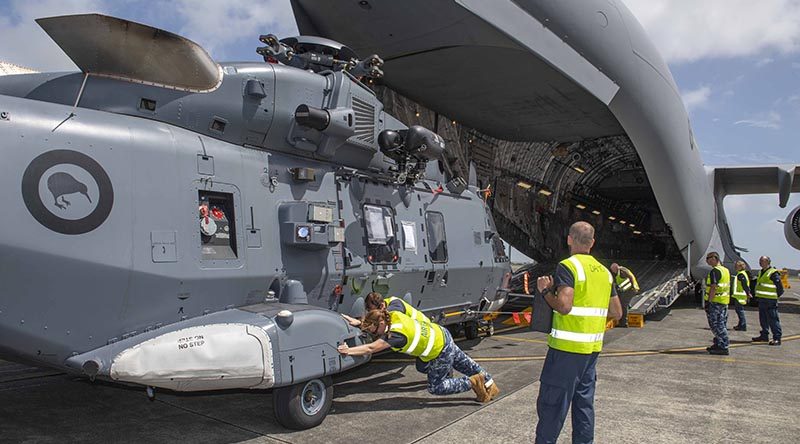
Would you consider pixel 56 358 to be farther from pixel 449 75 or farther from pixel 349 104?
pixel 449 75

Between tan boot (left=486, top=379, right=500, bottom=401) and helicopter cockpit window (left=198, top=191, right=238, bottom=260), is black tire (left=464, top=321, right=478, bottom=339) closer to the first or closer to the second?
tan boot (left=486, top=379, right=500, bottom=401)

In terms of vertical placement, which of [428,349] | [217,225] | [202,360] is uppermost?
[217,225]

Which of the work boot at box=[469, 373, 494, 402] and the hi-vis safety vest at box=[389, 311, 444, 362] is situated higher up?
the hi-vis safety vest at box=[389, 311, 444, 362]

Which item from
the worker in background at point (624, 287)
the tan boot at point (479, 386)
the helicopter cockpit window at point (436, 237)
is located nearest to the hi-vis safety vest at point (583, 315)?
the tan boot at point (479, 386)

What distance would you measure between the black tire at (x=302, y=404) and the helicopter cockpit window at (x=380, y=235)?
1.95 metres

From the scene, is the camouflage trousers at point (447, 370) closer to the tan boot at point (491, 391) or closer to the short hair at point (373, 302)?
the tan boot at point (491, 391)

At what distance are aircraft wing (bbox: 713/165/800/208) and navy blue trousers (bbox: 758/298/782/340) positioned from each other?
904 cm

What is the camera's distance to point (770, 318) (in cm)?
1086

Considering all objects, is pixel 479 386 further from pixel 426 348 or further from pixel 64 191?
pixel 64 191

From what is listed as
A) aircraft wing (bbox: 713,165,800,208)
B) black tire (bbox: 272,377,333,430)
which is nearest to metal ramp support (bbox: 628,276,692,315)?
aircraft wing (bbox: 713,165,800,208)

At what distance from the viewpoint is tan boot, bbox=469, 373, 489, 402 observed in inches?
243

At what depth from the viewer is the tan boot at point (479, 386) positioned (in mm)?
6168

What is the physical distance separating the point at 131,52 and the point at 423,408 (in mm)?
4644

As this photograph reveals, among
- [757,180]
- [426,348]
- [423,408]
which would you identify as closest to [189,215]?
[426,348]
